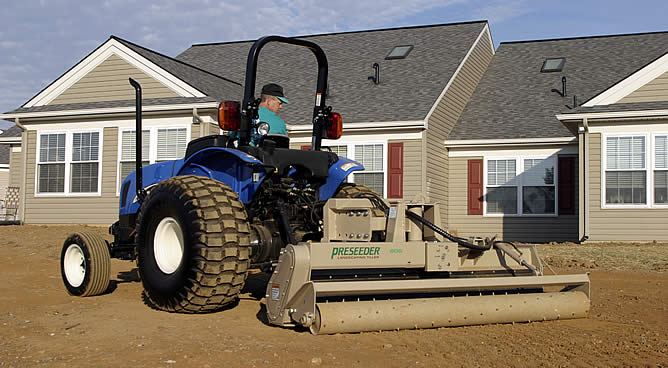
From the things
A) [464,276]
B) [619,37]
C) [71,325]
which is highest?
[619,37]

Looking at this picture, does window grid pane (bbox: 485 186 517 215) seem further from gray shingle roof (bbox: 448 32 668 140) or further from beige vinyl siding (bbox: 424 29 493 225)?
gray shingle roof (bbox: 448 32 668 140)

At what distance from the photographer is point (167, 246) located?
568 cm

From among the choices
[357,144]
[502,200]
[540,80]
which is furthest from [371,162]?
[540,80]

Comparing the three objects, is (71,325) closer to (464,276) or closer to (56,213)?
(464,276)

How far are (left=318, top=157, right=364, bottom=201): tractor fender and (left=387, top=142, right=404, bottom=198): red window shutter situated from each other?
10.7 metres

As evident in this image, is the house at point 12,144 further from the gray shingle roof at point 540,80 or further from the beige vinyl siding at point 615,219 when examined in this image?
the beige vinyl siding at point 615,219

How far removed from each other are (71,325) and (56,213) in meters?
13.6

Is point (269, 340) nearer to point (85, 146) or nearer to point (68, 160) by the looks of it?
point (85, 146)

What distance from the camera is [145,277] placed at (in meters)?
5.66

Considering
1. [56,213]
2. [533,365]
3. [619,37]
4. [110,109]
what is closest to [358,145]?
[110,109]

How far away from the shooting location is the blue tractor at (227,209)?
16.6 feet

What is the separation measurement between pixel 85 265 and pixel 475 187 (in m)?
13.4

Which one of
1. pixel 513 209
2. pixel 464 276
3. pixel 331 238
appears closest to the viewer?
pixel 331 238

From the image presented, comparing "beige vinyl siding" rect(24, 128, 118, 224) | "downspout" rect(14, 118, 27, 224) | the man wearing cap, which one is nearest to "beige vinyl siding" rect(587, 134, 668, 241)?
the man wearing cap
